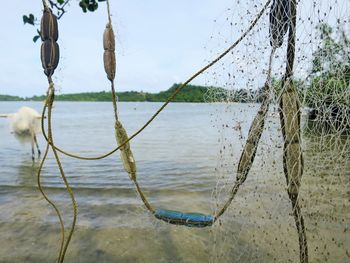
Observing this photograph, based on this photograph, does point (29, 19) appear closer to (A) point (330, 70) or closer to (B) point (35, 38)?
(B) point (35, 38)

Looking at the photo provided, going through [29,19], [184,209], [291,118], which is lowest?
[184,209]

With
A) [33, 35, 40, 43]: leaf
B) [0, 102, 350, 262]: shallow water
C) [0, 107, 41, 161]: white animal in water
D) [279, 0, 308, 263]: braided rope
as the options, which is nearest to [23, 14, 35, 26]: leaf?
[33, 35, 40, 43]: leaf

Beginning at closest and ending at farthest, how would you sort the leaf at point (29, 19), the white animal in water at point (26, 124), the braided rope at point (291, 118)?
the braided rope at point (291, 118), the leaf at point (29, 19), the white animal in water at point (26, 124)

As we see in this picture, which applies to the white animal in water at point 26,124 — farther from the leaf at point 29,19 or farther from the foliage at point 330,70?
the foliage at point 330,70

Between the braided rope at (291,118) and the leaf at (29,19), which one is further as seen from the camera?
the leaf at (29,19)

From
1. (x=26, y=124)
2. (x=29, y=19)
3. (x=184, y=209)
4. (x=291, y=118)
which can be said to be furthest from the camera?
(x=26, y=124)

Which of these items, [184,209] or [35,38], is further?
[184,209]

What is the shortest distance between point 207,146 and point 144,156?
11.9 feet

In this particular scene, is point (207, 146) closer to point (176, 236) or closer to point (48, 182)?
point (48, 182)

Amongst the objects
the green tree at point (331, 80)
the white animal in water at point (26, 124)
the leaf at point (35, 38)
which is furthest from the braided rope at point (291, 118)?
the white animal in water at point (26, 124)

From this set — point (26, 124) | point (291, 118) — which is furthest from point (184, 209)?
point (26, 124)

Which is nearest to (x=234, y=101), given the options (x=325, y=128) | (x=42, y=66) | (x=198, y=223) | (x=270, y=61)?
(x=270, y=61)

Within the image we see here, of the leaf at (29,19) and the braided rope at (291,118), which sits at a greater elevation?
the leaf at (29,19)

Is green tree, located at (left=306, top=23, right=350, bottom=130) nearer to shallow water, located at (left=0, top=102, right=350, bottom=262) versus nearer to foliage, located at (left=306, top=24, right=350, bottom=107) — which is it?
foliage, located at (left=306, top=24, right=350, bottom=107)
